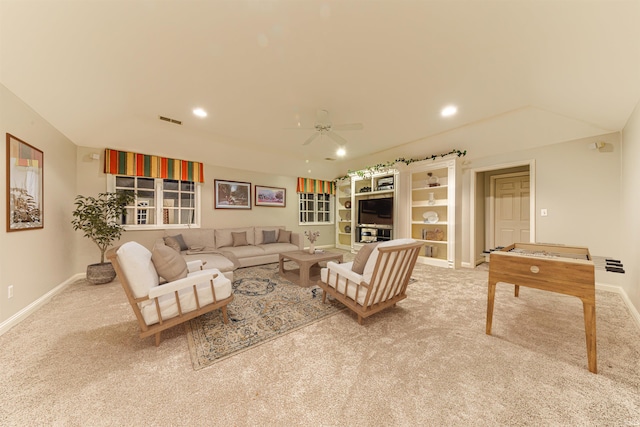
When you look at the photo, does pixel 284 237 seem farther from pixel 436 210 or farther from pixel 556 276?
pixel 556 276

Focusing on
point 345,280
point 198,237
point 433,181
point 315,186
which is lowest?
point 345,280

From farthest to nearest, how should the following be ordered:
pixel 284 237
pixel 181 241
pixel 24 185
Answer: pixel 284 237
pixel 181 241
pixel 24 185

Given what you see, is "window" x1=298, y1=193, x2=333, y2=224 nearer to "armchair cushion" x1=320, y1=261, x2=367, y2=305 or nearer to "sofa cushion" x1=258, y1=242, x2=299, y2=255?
"sofa cushion" x1=258, y1=242, x2=299, y2=255

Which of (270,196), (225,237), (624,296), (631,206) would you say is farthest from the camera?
(270,196)

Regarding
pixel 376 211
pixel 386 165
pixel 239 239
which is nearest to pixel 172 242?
pixel 239 239

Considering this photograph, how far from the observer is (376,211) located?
19.4 feet

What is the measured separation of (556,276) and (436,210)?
3.67 meters

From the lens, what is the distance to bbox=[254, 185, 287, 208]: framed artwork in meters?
5.86

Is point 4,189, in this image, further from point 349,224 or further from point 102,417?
point 349,224

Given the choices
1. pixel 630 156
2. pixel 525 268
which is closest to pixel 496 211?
pixel 630 156

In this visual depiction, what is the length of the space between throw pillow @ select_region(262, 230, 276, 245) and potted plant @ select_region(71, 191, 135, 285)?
8.76 feet

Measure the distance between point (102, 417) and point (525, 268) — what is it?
3.19 meters

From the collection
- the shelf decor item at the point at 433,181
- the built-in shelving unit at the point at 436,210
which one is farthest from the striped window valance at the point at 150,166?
the shelf decor item at the point at 433,181

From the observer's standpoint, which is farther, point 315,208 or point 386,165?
point 315,208
